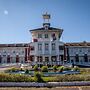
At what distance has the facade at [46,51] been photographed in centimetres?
6316

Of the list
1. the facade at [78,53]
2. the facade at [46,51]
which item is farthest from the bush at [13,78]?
the facade at [78,53]

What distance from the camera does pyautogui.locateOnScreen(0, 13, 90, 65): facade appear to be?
6316 cm

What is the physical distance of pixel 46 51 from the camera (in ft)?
207

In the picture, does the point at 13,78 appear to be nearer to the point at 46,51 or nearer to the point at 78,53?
the point at 46,51

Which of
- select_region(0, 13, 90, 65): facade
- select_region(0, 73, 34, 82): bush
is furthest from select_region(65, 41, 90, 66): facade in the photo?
select_region(0, 73, 34, 82): bush

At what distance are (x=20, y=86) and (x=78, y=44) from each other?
44.3 m

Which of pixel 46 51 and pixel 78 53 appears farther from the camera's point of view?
pixel 78 53

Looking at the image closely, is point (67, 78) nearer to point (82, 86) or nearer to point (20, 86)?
point (82, 86)

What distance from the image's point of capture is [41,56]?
2486 inches

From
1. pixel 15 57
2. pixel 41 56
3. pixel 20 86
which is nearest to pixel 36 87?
pixel 20 86

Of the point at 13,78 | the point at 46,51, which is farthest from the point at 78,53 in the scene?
the point at 13,78

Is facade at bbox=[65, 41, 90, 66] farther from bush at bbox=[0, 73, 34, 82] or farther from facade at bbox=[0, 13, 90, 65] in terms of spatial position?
bush at bbox=[0, 73, 34, 82]

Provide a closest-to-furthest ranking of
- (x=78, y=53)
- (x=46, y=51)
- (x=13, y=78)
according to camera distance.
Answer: (x=13, y=78) → (x=46, y=51) → (x=78, y=53)

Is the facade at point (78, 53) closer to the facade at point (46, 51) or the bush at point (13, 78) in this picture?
the facade at point (46, 51)
